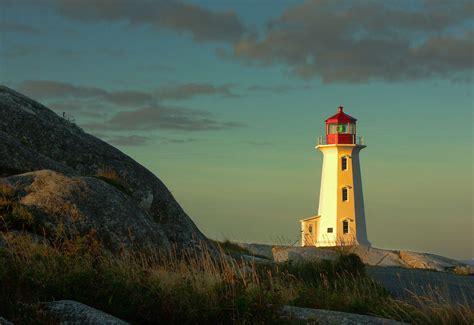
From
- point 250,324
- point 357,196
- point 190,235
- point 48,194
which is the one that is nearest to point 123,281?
A: point 250,324

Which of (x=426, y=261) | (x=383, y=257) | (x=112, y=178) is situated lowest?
(x=426, y=261)

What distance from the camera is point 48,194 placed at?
44.4ft

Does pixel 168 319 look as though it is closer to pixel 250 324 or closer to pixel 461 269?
pixel 250 324

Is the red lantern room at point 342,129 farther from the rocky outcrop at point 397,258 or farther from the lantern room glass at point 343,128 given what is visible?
the rocky outcrop at point 397,258

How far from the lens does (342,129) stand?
4603cm

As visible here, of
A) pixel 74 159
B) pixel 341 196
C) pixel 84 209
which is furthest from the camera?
pixel 341 196

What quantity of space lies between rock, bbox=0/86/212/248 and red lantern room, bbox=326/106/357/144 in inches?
1127

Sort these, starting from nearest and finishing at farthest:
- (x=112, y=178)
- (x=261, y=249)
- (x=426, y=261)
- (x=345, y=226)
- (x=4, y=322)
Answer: (x=4, y=322) < (x=112, y=178) < (x=261, y=249) < (x=426, y=261) < (x=345, y=226)

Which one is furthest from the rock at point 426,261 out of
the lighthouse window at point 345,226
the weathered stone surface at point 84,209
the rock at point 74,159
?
the weathered stone surface at point 84,209

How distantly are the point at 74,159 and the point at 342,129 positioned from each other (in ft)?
101

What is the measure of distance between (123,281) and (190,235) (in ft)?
22.2

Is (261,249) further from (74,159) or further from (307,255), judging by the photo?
(74,159)

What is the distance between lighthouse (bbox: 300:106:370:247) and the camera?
148 ft

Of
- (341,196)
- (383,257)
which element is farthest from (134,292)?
(341,196)
